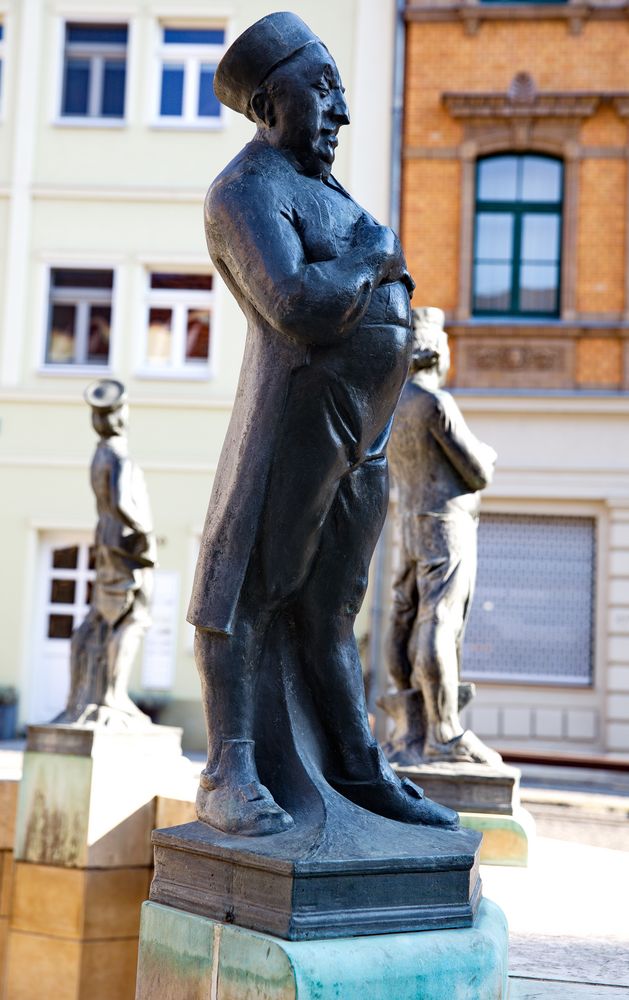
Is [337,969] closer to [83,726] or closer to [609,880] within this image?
[609,880]

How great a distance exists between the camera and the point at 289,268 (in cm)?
270

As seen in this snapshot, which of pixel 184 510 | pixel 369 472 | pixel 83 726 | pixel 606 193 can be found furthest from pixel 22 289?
pixel 369 472

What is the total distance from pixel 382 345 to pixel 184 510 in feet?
49.2

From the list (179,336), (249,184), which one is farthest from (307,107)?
(179,336)

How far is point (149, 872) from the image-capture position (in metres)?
6.95

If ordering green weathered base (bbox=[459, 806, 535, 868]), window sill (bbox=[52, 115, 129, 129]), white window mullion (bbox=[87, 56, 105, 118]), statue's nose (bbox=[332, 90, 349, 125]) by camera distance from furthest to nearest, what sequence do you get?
white window mullion (bbox=[87, 56, 105, 118]), window sill (bbox=[52, 115, 129, 129]), green weathered base (bbox=[459, 806, 535, 868]), statue's nose (bbox=[332, 90, 349, 125])

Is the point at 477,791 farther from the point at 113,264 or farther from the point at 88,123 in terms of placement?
the point at 88,123

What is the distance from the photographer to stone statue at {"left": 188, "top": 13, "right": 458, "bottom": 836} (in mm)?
2748

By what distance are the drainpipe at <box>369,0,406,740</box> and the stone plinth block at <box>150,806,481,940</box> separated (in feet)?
45.0

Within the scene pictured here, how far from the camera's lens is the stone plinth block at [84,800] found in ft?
22.6

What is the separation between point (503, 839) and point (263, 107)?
3479 mm

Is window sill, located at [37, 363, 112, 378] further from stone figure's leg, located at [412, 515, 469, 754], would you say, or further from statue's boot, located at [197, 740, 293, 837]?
statue's boot, located at [197, 740, 293, 837]

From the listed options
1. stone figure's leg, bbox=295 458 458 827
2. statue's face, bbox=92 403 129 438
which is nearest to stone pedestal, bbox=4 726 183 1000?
statue's face, bbox=92 403 129 438

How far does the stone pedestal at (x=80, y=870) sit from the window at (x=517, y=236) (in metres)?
11.6
